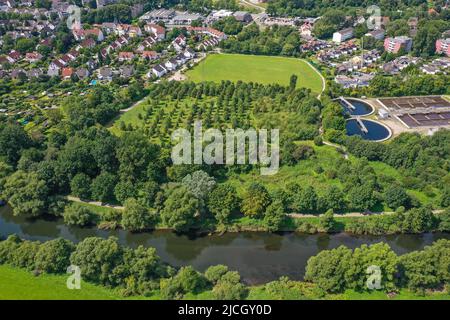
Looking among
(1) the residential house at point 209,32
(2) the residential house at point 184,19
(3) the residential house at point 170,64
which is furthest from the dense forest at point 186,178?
(2) the residential house at point 184,19

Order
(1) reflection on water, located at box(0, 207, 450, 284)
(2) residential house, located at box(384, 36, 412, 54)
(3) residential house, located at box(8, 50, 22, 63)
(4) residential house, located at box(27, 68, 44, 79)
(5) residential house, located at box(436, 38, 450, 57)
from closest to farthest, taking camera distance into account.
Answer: (1) reflection on water, located at box(0, 207, 450, 284) < (4) residential house, located at box(27, 68, 44, 79) < (3) residential house, located at box(8, 50, 22, 63) < (5) residential house, located at box(436, 38, 450, 57) < (2) residential house, located at box(384, 36, 412, 54)

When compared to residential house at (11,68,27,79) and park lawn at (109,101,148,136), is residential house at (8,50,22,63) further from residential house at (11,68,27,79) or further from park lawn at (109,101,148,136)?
park lawn at (109,101,148,136)

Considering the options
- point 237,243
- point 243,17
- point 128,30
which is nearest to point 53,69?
point 128,30

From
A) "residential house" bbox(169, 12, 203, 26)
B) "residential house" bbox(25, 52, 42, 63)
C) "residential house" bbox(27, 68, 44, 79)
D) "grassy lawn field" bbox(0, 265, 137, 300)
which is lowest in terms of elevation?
"grassy lawn field" bbox(0, 265, 137, 300)

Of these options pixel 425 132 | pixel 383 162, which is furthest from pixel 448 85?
pixel 383 162

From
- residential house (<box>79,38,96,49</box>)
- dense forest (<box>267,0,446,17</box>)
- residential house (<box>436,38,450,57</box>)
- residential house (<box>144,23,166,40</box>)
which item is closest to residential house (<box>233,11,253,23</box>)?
dense forest (<box>267,0,446,17</box>)

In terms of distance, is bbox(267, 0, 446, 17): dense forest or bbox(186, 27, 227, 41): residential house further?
bbox(267, 0, 446, 17): dense forest

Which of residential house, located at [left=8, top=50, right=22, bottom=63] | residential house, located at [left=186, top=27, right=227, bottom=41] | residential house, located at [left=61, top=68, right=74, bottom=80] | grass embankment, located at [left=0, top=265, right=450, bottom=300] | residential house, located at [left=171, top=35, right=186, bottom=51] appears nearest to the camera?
grass embankment, located at [left=0, top=265, right=450, bottom=300]

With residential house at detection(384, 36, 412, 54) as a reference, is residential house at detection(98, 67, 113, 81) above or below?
below
